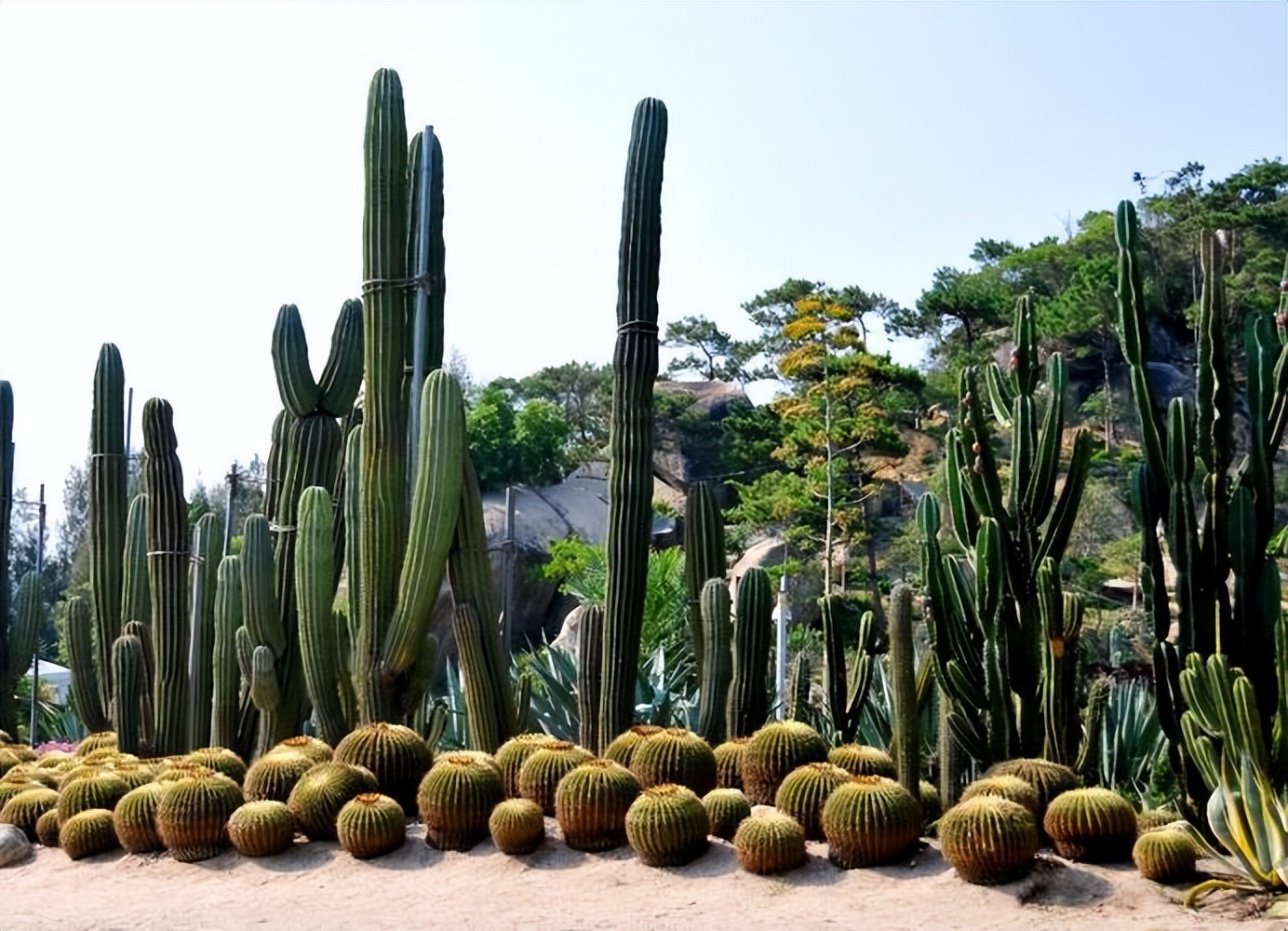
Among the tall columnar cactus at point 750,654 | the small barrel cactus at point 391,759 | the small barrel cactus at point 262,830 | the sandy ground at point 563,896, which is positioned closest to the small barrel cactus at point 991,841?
the sandy ground at point 563,896

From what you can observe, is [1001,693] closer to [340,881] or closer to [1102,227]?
[340,881]

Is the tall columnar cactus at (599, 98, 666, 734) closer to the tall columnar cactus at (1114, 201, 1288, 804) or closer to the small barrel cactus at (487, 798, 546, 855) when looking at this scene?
the small barrel cactus at (487, 798, 546, 855)

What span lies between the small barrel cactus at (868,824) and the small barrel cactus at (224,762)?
3.85 metres

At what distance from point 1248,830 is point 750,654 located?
10.0ft

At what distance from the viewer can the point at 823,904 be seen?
6.75 m

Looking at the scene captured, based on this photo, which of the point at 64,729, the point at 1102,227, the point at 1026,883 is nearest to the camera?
the point at 1026,883

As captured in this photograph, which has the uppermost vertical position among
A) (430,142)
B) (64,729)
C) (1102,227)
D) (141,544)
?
(1102,227)

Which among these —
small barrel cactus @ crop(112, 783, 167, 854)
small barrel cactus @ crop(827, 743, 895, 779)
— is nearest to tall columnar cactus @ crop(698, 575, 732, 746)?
small barrel cactus @ crop(827, 743, 895, 779)

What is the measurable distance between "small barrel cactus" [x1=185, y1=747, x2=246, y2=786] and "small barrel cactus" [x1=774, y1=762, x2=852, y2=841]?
3.50m

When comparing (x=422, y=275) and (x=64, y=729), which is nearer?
(x=422, y=275)

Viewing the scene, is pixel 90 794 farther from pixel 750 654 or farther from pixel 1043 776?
pixel 1043 776

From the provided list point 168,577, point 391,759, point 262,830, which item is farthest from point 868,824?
point 168,577

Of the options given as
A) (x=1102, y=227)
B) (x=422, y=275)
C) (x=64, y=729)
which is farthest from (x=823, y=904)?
(x=1102, y=227)

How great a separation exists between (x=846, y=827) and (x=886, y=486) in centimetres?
3007
